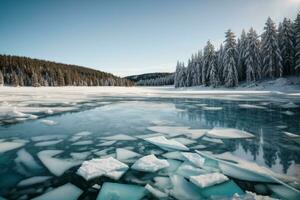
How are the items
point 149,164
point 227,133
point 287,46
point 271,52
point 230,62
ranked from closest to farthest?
point 149,164 → point 227,133 → point 271,52 → point 287,46 → point 230,62

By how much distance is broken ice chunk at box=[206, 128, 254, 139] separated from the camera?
569cm

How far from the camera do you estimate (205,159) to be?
12.9 ft

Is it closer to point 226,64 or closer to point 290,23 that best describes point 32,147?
point 226,64

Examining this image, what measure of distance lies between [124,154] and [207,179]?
5.96 feet

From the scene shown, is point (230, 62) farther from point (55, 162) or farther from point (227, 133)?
point (55, 162)

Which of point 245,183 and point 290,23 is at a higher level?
point 290,23

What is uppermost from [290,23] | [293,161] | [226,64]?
[290,23]

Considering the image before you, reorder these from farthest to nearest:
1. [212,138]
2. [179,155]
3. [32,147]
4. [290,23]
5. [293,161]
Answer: [290,23] < [212,138] < [32,147] < [179,155] < [293,161]

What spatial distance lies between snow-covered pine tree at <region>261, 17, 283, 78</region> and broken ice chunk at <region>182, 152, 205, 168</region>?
33.6 m

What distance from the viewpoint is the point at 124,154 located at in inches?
167

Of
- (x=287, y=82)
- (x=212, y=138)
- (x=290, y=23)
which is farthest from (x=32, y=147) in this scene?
(x=290, y=23)

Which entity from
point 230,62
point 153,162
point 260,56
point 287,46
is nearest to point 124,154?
point 153,162

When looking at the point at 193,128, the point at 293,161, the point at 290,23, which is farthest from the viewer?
the point at 290,23

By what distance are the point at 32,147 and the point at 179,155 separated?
3.32m
